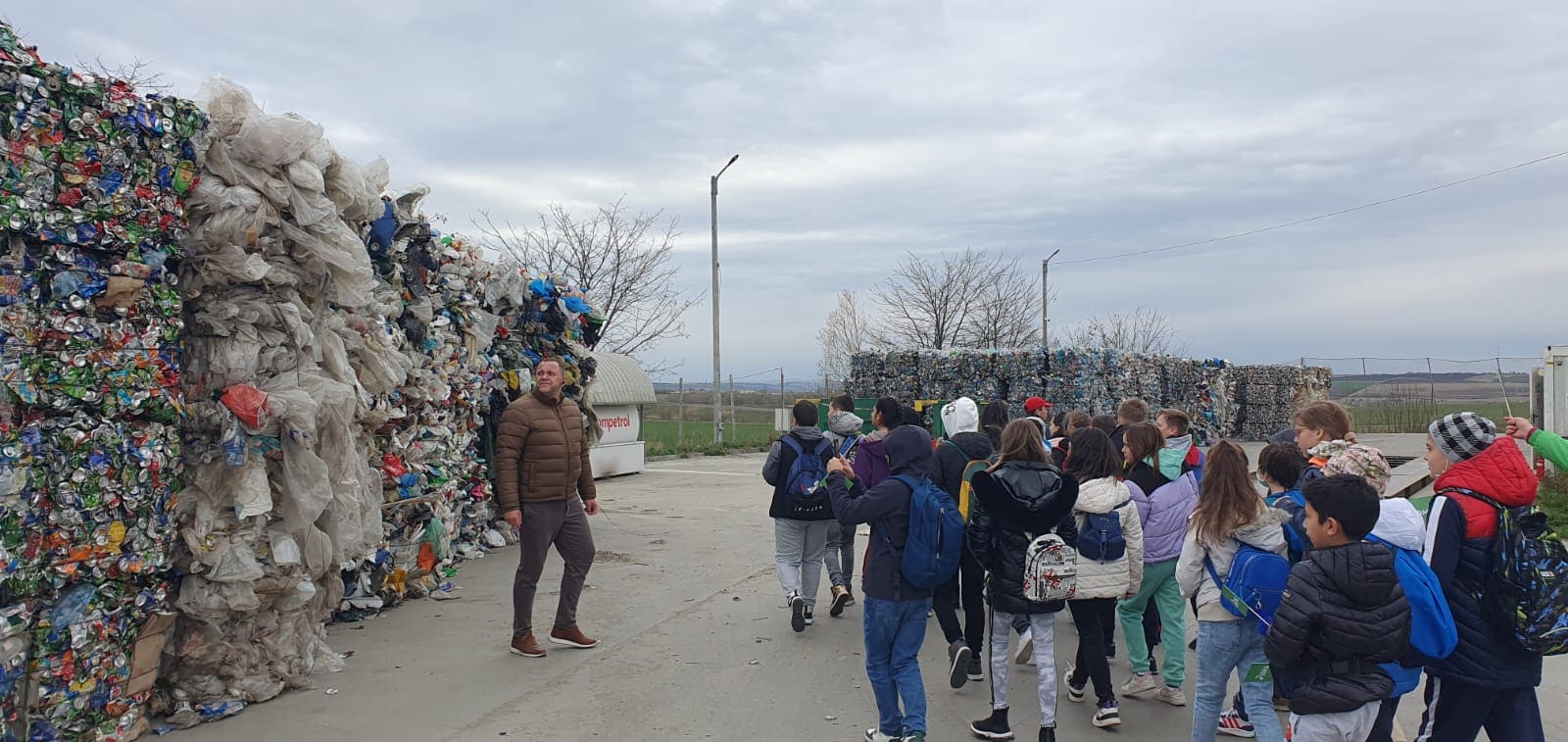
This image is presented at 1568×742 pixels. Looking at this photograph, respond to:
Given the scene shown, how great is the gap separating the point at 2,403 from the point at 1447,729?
5960mm

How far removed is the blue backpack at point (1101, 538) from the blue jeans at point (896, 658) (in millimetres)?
931

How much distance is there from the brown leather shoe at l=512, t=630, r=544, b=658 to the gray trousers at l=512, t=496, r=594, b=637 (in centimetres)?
3

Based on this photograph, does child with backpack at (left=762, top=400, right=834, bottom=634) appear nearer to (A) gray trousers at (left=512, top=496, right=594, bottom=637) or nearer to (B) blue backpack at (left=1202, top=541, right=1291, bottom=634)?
(A) gray trousers at (left=512, top=496, right=594, bottom=637)

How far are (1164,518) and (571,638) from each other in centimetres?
370

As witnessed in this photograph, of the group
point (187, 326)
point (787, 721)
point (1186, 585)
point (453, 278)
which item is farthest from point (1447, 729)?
point (453, 278)

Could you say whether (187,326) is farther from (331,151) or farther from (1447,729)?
(1447,729)

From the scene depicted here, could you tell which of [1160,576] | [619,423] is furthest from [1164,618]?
[619,423]

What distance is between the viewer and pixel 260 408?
4.77 metres

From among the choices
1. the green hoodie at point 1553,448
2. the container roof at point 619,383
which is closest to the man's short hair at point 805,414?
the green hoodie at point 1553,448

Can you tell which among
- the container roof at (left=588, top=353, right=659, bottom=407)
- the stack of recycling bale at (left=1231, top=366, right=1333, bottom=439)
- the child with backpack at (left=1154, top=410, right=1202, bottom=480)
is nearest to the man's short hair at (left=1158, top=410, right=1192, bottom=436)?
the child with backpack at (left=1154, top=410, right=1202, bottom=480)

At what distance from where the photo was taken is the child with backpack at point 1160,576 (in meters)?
5.27

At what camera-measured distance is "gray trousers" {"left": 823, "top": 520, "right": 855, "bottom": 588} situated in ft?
24.5

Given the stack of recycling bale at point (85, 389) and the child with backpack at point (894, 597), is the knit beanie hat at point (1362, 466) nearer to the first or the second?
the child with backpack at point (894, 597)

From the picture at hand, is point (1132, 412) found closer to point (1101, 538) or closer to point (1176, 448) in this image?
point (1176, 448)
